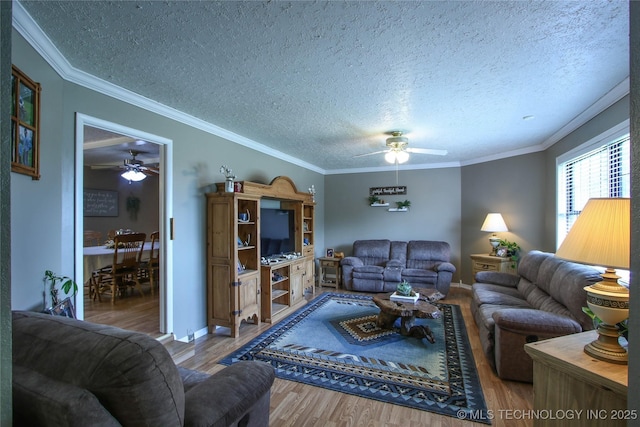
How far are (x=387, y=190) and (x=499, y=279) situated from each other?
2.86 meters

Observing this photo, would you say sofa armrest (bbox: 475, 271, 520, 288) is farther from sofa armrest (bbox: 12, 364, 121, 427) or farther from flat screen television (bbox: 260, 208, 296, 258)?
sofa armrest (bbox: 12, 364, 121, 427)

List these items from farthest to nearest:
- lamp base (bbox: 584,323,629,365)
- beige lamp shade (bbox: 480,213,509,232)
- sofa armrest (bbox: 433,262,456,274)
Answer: sofa armrest (bbox: 433,262,456,274) → beige lamp shade (bbox: 480,213,509,232) → lamp base (bbox: 584,323,629,365)

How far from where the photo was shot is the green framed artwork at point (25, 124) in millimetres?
1487

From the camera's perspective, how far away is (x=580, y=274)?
244 cm

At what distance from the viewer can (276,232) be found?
4.50m

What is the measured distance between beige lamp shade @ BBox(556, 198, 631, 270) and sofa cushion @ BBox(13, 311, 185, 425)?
1.83 metres

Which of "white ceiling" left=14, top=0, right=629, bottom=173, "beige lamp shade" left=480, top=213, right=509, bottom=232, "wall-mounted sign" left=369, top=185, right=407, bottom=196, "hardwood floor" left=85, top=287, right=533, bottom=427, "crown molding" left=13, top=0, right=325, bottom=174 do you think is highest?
"white ceiling" left=14, top=0, right=629, bottom=173

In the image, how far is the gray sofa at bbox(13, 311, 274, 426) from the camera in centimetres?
83

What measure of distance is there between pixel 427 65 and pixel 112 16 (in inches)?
77.9

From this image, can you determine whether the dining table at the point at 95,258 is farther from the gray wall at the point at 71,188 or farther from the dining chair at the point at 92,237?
the gray wall at the point at 71,188

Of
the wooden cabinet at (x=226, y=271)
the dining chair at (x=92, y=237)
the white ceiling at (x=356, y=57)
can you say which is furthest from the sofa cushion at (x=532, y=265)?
the dining chair at (x=92, y=237)

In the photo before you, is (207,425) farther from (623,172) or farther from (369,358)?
(623,172)

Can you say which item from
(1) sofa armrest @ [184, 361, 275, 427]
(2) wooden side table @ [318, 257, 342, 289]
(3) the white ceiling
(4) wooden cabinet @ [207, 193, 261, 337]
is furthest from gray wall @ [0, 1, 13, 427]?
(2) wooden side table @ [318, 257, 342, 289]

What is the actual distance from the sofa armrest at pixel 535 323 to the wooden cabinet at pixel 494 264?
7.63 ft
